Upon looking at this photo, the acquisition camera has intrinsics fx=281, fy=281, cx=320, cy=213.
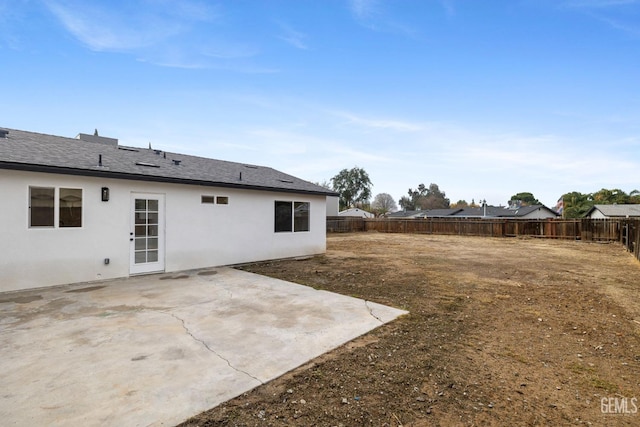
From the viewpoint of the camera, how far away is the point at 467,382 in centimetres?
251

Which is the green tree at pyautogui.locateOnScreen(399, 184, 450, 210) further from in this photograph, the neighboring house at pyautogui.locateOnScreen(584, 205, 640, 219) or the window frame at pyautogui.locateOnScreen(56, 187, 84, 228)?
the window frame at pyautogui.locateOnScreen(56, 187, 84, 228)

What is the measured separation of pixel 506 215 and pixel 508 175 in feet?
23.9

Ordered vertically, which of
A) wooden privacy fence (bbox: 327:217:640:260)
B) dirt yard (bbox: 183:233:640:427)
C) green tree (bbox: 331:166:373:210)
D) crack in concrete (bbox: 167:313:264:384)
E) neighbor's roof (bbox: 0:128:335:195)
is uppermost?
green tree (bbox: 331:166:373:210)

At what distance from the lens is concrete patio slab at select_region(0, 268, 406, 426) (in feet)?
6.86

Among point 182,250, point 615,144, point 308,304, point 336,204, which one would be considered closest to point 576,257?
point 615,144

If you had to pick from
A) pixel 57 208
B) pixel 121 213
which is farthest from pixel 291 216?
pixel 57 208

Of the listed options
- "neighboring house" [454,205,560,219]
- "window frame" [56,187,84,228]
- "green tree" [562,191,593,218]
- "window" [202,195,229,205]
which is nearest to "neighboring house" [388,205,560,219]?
"neighboring house" [454,205,560,219]

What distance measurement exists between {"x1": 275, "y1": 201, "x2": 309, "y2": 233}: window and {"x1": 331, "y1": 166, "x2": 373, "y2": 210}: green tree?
36.3 meters

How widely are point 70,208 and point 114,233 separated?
35.7 inches

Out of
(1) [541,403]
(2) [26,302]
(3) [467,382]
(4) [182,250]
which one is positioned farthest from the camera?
(4) [182,250]

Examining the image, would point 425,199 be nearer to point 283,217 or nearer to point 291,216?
point 291,216

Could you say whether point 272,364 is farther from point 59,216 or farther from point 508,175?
point 508,175

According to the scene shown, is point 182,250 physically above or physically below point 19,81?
below

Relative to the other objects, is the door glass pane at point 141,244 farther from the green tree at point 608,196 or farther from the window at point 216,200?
the green tree at point 608,196
